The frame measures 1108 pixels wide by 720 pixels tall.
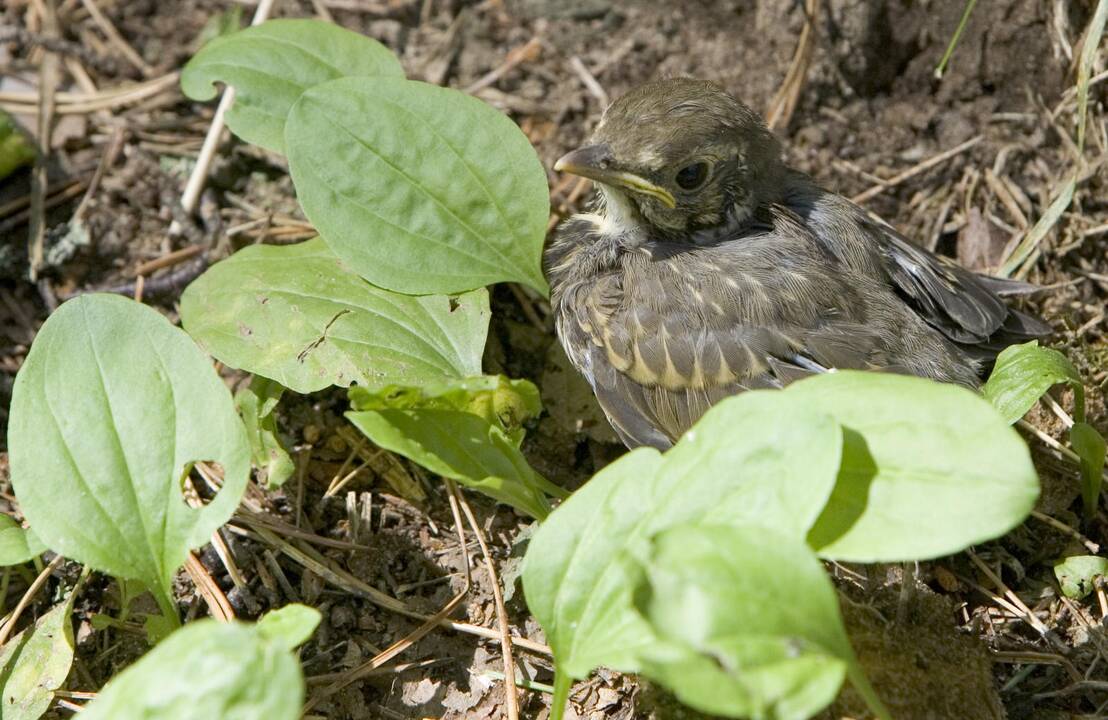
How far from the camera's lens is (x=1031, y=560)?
10.4 ft

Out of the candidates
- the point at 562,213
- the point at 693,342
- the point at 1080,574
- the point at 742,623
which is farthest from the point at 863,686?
the point at 562,213

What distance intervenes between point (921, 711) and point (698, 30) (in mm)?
2773

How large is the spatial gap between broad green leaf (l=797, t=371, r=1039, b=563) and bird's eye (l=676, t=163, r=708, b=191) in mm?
1130

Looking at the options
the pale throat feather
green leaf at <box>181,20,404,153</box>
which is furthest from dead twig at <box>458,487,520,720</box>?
green leaf at <box>181,20,404,153</box>

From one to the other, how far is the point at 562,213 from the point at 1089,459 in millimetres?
1875

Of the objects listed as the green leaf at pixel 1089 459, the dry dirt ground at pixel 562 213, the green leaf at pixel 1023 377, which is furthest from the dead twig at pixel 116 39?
the green leaf at pixel 1089 459

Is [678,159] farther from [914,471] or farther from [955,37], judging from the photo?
[914,471]

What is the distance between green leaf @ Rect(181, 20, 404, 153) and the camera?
329 centimetres

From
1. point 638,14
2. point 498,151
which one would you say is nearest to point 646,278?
point 498,151

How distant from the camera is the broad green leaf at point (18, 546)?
8.41ft

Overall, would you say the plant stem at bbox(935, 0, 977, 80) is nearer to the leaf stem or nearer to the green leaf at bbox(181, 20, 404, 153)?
the green leaf at bbox(181, 20, 404, 153)

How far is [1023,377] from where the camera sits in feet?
8.87

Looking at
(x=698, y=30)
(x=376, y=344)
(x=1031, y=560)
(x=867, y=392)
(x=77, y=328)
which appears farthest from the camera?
(x=698, y=30)

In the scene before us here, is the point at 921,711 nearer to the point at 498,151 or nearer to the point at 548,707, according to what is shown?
the point at 548,707
